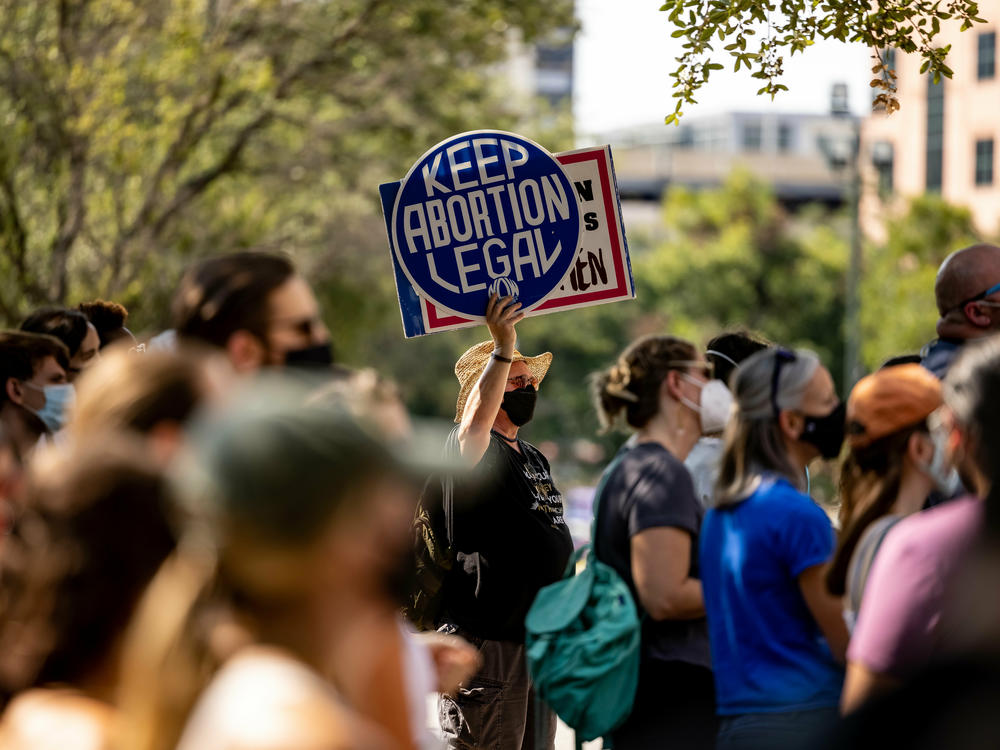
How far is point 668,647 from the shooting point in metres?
3.99

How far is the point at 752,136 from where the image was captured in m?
108

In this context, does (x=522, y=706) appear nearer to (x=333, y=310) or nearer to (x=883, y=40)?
(x=883, y=40)

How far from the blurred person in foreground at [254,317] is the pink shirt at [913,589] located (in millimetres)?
1233

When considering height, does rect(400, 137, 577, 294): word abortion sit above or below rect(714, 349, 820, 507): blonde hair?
above

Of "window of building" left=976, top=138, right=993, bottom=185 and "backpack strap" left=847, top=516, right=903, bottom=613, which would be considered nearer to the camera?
"backpack strap" left=847, top=516, right=903, bottom=613

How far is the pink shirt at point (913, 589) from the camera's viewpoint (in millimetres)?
2600

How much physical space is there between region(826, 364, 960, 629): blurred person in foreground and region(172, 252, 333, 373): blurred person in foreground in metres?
1.31

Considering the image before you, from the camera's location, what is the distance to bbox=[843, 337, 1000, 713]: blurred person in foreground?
2539 millimetres

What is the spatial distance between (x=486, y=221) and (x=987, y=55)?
48138 mm

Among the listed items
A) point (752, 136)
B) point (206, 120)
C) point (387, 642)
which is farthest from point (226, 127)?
point (752, 136)

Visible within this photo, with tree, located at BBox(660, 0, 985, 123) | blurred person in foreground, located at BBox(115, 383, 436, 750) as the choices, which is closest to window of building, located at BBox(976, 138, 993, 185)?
tree, located at BBox(660, 0, 985, 123)

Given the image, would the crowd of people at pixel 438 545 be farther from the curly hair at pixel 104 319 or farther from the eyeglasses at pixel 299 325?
the curly hair at pixel 104 319

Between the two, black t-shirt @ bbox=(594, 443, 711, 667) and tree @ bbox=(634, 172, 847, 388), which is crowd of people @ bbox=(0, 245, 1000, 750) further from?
tree @ bbox=(634, 172, 847, 388)

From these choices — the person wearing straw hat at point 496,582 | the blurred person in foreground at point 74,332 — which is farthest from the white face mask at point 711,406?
the blurred person in foreground at point 74,332
